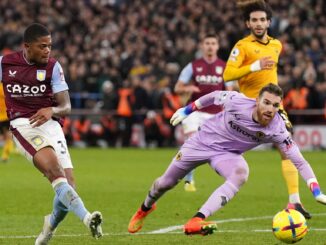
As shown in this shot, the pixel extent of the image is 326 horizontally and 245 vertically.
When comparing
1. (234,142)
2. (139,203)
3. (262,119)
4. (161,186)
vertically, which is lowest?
(139,203)

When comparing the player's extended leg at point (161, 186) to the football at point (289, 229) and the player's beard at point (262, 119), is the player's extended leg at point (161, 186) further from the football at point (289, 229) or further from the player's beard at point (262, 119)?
the football at point (289, 229)

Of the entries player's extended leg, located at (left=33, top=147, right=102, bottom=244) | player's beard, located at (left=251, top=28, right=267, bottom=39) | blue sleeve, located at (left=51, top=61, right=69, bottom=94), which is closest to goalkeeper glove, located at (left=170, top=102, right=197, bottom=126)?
blue sleeve, located at (left=51, top=61, right=69, bottom=94)

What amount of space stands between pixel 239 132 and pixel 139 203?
452 cm

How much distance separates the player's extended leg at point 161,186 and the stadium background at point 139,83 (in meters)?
2.47

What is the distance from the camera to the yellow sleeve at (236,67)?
12289 millimetres

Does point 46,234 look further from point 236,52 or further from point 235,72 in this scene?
point 236,52

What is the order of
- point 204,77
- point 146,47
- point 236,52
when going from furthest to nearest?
point 146,47, point 204,77, point 236,52

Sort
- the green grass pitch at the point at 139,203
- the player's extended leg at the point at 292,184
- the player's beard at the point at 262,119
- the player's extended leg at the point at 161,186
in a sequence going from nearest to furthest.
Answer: the player's beard at the point at 262,119, the player's extended leg at the point at 161,186, the green grass pitch at the point at 139,203, the player's extended leg at the point at 292,184

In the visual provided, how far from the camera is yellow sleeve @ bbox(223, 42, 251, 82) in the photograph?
12289 millimetres

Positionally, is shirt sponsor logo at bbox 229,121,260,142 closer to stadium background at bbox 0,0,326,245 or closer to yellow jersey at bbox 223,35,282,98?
yellow jersey at bbox 223,35,282,98

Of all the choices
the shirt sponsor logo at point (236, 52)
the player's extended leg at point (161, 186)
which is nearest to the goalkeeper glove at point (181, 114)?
the player's extended leg at point (161, 186)

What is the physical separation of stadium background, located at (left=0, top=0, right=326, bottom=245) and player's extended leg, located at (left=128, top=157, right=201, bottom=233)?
247 cm

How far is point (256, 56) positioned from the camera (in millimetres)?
12719

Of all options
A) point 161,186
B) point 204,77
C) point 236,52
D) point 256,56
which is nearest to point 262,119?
point 161,186
